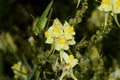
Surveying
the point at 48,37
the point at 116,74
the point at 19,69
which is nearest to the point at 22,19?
the point at 19,69

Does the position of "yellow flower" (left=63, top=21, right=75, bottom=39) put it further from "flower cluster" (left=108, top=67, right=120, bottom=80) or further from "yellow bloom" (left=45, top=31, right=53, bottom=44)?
"flower cluster" (left=108, top=67, right=120, bottom=80)

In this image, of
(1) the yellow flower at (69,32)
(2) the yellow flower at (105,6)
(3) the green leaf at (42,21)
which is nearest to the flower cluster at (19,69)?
(3) the green leaf at (42,21)

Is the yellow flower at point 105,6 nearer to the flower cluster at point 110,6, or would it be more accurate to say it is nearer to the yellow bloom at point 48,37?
the flower cluster at point 110,6

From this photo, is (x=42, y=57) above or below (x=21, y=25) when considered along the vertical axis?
below

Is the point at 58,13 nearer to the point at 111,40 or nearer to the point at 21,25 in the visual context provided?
the point at 21,25

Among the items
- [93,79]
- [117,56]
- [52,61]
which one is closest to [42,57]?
[52,61]

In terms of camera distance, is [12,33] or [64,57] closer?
[64,57]
